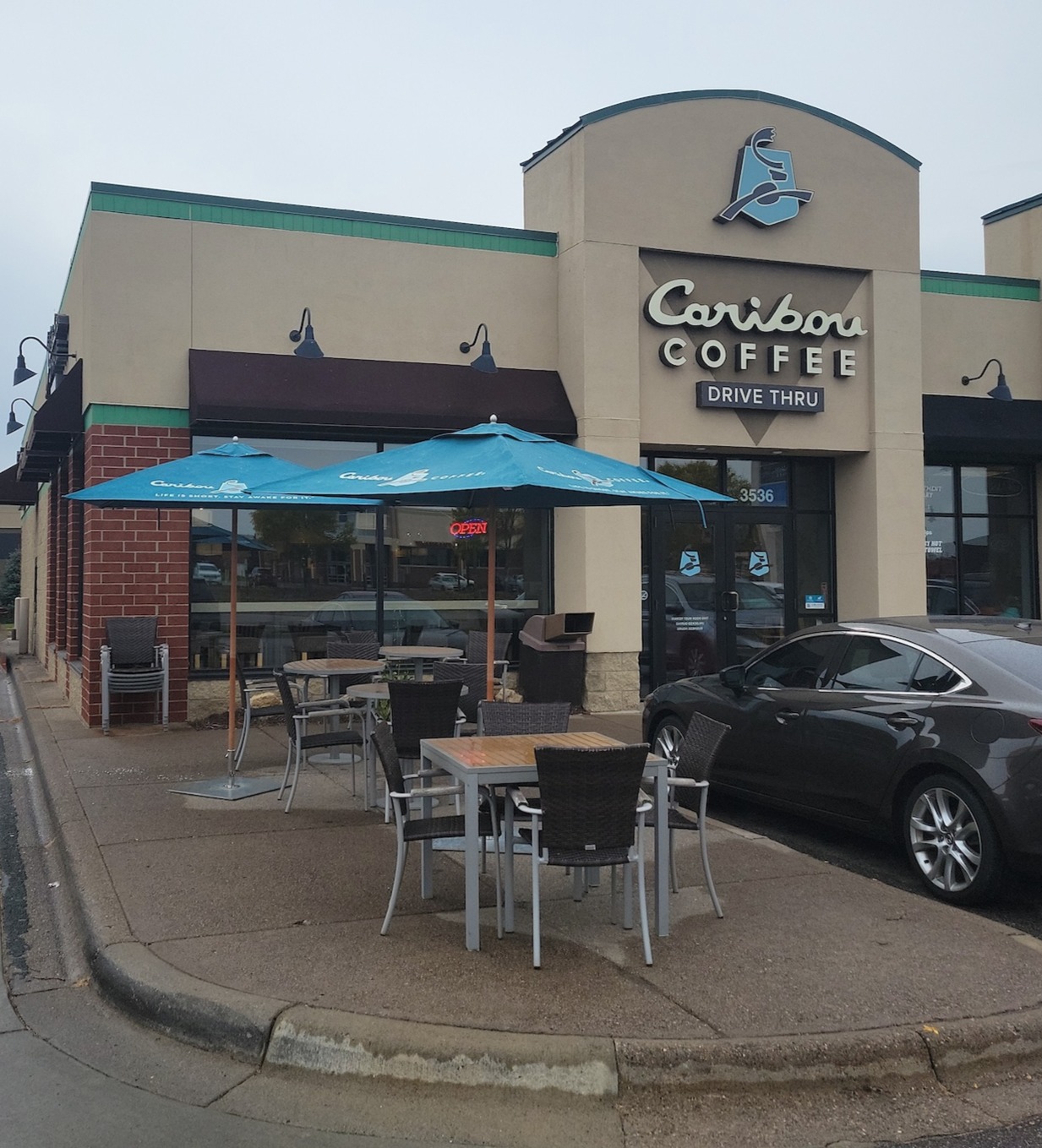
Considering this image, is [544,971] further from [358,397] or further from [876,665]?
[358,397]

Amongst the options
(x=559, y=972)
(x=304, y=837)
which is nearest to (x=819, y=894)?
(x=559, y=972)

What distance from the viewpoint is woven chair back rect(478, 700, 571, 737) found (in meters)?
6.67

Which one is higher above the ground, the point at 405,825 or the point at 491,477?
the point at 491,477

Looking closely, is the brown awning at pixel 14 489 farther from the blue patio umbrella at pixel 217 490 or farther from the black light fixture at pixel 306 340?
the blue patio umbrella at pixel 217 490

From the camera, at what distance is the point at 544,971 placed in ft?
16.4

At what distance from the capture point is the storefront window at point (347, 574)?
1232 cm

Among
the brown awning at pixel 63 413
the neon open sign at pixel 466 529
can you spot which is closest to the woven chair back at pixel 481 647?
the neon open sign at pixel 466 529

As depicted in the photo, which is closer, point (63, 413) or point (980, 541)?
Result: point (63, 413)

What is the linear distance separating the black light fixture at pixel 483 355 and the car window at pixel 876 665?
21.6 feet

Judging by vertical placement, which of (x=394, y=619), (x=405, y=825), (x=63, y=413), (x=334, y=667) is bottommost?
(x=405, y=825)

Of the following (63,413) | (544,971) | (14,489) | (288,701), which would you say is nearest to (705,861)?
(544,971)

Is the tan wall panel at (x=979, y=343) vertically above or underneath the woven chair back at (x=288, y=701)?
above

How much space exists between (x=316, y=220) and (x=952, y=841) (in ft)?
31.9

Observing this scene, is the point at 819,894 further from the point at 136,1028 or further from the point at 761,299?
the point at 761,299
